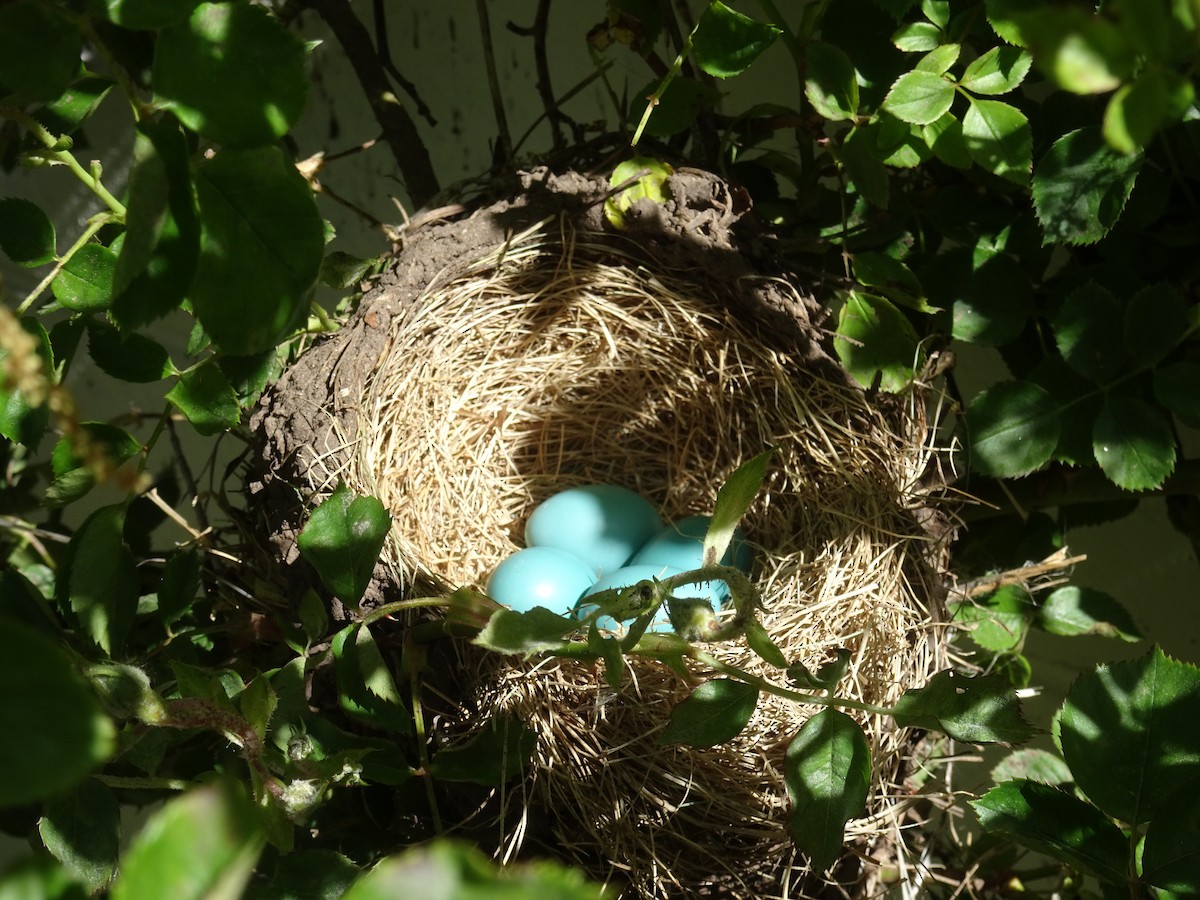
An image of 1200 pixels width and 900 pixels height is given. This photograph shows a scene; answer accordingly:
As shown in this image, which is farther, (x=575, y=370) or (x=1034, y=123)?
(x=575, y=370)

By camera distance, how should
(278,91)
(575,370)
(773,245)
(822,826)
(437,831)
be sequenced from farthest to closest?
(575,370) < (773,245) < (437,831) < (822,826) < (278,91)

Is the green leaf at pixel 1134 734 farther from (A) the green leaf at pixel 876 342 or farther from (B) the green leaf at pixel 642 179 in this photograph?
(B) the green leaf at pixel 642 179

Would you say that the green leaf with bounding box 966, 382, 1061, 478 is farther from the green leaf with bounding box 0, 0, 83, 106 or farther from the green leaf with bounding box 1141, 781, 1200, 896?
the green leaf with bounding box 0, 0, 83, 106

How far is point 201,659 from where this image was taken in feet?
2.76

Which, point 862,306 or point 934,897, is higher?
point 862,306

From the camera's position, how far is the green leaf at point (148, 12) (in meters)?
0.38

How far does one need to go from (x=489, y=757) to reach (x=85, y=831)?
244 millimetres

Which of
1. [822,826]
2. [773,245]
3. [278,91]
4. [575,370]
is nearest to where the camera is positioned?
[278,91]

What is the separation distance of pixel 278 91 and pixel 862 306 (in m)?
0.52

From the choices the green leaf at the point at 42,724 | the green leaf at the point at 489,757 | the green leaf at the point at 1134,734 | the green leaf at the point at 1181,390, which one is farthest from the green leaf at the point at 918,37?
the green leaf at the point at 42,724

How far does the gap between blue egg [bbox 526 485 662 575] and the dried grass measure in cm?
7

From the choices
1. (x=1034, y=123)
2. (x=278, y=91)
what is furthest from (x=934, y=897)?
(x=278, y=91)

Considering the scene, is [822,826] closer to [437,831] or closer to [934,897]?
[437,831]

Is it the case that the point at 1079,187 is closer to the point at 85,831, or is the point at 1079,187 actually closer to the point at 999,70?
the point at 999,70
